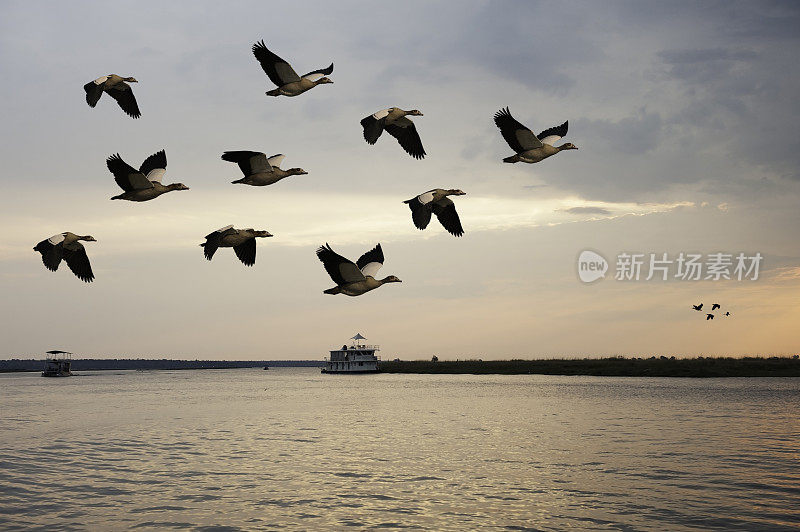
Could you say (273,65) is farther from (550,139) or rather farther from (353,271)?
(550,139)

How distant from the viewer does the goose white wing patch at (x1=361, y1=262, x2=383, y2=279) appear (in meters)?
18.3

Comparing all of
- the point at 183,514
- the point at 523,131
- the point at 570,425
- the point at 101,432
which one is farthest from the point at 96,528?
the point at 570,425

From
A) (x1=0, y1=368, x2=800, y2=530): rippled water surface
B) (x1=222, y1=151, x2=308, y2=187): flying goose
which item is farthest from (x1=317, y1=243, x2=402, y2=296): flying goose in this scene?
(x1=0, y1=368, x2=800, y2=530): rippled water surface

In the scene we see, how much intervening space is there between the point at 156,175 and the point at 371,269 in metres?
6.28

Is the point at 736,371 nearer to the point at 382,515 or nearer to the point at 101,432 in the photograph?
the point at 101,432

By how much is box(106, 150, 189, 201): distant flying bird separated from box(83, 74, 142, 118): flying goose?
104 inches

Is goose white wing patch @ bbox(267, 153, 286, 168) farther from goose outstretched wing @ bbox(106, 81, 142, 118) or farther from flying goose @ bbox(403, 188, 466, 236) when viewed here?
goose outstretched wing @ bbox(106, 81, 142, 118)

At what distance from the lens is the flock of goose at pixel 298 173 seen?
17438mm

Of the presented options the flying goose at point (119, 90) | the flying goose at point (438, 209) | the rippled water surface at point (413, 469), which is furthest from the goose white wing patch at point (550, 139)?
the rippled water surface at point (413, 469)

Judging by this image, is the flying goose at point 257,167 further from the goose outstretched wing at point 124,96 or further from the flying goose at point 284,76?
the goose outstretched wing at point 124,96

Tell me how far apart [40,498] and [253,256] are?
61.3 ft

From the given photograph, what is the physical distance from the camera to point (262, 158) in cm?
1747

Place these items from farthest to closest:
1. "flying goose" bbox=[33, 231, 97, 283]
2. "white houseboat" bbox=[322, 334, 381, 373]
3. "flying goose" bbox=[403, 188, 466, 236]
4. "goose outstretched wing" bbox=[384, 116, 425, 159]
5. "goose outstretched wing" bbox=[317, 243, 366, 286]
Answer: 1. "white houseboat" bbox=[322, 334, 381, 373]
2. "goose outstretched wing" bbox=[384, 116, 425, 159]
3. "flying goose" bbox=[33, 231, 97, 283]
4. "flying goose" bbox=[403, 188, 466, 236]
5. "goose outstretched wing" bbox=[317, 243, 366, 286]

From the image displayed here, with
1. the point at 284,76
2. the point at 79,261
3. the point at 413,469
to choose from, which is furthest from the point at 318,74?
the point at 413,469
